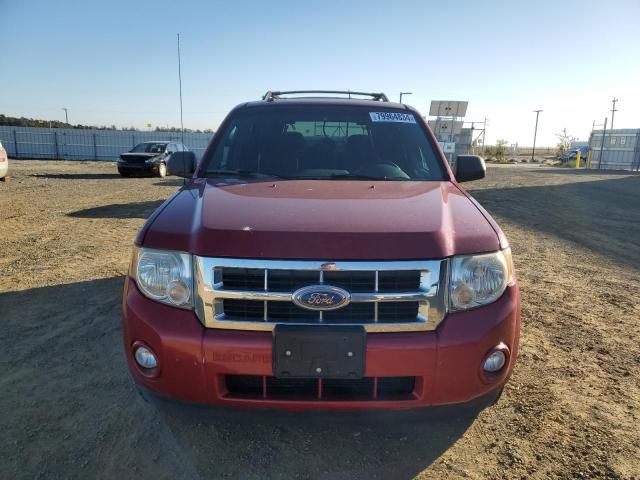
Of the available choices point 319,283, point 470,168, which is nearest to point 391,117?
point 470,168

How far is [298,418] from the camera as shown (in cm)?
201

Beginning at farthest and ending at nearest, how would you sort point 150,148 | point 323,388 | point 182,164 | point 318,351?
1. point 150,148
2. point 182,164
3. point 323,388
4. point 318,351

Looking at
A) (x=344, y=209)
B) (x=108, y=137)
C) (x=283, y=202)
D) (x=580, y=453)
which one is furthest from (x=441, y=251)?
(x=108, y=137)

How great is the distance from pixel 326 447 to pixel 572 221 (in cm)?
892

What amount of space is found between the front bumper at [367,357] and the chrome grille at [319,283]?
2.2 inches

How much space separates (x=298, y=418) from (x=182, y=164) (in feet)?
7.28

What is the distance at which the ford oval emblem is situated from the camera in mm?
1929

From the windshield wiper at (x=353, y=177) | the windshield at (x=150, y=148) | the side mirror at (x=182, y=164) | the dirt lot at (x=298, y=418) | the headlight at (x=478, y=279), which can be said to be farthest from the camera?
the windshield at (x=150, y=148)

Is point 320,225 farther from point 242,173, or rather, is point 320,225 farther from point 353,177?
point 242,173

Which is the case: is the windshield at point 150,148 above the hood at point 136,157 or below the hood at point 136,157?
above

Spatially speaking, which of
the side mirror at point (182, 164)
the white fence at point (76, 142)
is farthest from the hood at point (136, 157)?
the side mirror at point (182, 164)

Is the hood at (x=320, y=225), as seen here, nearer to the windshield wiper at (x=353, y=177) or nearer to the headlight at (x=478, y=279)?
the headlight at (x=478, y=279)

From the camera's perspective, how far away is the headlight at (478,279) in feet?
6.63

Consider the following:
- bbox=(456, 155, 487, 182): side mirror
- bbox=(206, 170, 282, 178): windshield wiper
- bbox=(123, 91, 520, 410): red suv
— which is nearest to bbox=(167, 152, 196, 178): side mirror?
bbox=(206, 170, 282, 178): windshield wiper
